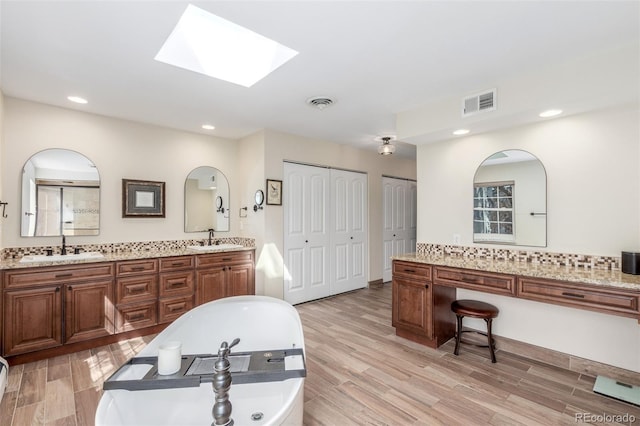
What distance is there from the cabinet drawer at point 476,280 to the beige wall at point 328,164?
2239 mm

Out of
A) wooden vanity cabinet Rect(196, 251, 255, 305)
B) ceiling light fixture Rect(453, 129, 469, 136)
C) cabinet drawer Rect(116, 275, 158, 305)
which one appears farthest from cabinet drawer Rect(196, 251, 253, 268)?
ceiling light fixture Rect(453, 129, 469, 136)

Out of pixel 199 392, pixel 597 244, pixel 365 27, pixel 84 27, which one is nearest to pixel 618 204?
pixel 597 244

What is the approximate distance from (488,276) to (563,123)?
1.54 meters

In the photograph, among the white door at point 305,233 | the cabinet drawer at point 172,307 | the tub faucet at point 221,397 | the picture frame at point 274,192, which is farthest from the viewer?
the white door at point 305,233

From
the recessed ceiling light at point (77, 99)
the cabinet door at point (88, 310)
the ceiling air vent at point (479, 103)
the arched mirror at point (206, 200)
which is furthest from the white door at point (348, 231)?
the recessed ceiling light at point (77, 99)

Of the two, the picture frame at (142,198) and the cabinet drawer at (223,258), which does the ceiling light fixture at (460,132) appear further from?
the picture frame at (142,198)

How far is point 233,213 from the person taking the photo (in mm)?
4676

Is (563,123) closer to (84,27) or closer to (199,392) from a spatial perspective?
(199,392)

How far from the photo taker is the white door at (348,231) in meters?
5.06

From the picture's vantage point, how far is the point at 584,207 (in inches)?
103

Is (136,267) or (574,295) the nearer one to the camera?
(574,295)

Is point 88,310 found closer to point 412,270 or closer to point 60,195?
point 60,195

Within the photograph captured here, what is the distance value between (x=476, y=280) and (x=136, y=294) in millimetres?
3463

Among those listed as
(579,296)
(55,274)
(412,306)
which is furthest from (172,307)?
(579,296)
